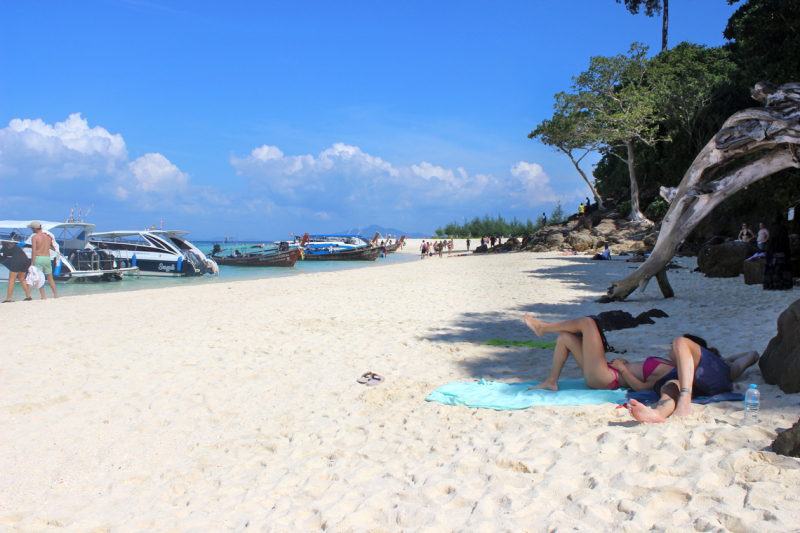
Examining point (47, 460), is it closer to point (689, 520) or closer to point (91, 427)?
point (91, 427)

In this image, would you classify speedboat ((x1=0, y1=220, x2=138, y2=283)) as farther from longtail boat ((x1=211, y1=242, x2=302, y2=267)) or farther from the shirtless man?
longtail boat ((x1=211, y1=242, x2=302, y2=267))

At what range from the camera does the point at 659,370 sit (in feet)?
12.8

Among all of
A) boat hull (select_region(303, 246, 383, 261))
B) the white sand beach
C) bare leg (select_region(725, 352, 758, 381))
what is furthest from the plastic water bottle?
boat hull (select_region(303, 246, 383, 261))

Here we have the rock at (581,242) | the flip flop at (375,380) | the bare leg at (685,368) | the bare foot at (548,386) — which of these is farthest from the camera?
the rock at (581,242)

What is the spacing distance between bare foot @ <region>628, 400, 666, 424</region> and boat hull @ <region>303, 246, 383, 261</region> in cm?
3689

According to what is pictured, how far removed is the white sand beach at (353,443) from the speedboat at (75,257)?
46.2ft

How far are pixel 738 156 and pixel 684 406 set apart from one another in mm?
6299

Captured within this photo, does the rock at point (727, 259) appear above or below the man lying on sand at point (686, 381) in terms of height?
above

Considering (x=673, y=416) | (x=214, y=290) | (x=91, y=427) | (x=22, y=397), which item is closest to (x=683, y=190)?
(x=673, y=416)

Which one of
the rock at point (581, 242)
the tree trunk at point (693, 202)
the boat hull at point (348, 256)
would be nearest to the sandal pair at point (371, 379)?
the tree trunk at point (693, 202)

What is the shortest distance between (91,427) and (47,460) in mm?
602

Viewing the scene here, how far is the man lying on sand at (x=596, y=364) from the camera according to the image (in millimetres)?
3961

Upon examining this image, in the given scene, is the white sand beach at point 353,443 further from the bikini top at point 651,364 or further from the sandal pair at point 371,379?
the bikini top at point 651,364

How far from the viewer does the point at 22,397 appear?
15.9 ft
